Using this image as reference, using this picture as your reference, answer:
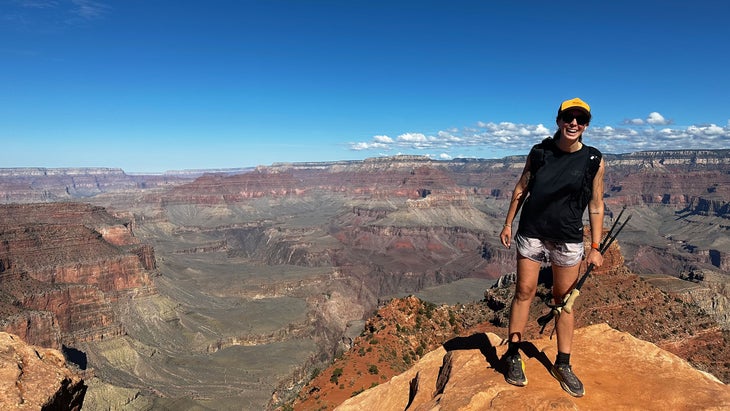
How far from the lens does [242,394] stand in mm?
63500

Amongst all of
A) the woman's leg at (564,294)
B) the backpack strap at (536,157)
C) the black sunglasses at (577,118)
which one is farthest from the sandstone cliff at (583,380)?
the black sunglasses at (577,118)

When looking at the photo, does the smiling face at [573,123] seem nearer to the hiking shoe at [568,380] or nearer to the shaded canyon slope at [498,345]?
the hiking shoe at [568,380]

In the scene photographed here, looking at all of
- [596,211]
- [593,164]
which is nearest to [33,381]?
[596,211]

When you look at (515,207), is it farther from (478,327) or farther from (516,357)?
(478,327)

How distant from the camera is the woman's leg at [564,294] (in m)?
7.64

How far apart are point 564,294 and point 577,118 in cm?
319

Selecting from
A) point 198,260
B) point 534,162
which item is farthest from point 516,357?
point 198,260

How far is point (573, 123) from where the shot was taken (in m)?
7.11

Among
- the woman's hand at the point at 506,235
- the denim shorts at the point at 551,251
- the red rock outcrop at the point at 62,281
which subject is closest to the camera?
the denim shorts at the point at 551,251

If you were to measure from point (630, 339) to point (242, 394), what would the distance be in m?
64.5

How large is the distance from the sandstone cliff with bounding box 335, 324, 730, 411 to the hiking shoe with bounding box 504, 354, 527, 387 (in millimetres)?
115

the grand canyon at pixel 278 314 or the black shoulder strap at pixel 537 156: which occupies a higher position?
the black shoulder strap at pixel 537 156

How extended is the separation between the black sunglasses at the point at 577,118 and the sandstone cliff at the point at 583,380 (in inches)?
179

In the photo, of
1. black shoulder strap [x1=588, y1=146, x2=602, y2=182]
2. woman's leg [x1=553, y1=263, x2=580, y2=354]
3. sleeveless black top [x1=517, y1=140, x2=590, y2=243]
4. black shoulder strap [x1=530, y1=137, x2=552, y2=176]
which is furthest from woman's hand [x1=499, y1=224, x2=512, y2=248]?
black shoulder strap [x1=588, y1=146, x2=602, y2=182]
